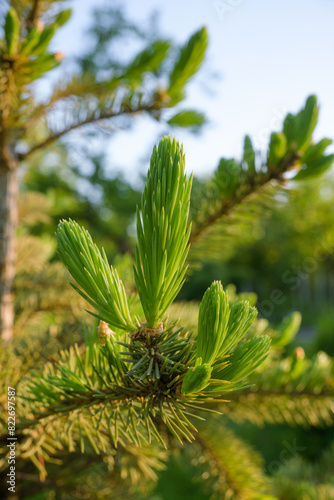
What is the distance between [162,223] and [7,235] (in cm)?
53

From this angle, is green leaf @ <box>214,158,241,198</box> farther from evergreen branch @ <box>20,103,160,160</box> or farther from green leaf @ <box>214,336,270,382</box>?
green leaf @ <box>214,336,270,382</box>

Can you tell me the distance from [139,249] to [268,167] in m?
0.34

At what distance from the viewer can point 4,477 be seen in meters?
0.54

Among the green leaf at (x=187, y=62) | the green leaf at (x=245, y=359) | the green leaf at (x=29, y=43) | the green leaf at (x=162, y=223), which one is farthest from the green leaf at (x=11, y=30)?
the green leaf at (x=245, y=359)

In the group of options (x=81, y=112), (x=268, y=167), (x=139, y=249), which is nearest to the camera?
(x=139, y=249)

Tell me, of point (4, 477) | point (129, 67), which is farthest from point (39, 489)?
point (129, 67)

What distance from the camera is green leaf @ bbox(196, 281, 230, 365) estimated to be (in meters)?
0.21

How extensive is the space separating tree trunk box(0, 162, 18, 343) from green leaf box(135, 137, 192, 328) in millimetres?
486

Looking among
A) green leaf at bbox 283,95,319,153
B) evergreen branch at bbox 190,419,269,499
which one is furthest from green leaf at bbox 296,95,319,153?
evergreen branch at bbox 190,419,269,499

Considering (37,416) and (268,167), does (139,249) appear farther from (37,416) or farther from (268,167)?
(268,167)

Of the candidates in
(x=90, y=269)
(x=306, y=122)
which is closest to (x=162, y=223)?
(x=90, y=269)

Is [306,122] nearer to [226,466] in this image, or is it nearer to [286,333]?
[286,333]

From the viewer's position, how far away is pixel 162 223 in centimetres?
23

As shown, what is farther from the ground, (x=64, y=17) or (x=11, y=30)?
(x=64, y=17)
